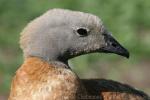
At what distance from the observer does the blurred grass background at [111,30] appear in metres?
9.53

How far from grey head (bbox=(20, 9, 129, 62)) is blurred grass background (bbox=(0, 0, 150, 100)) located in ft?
9.99

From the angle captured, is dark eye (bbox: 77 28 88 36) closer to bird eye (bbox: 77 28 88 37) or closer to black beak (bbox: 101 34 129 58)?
bird eye (bbox: 77 28 88 37)

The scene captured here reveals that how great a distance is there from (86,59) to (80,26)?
3640mm

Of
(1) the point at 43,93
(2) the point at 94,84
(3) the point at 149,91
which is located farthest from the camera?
(3) the point at 149,91

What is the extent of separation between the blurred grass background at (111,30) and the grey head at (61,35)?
304 cm

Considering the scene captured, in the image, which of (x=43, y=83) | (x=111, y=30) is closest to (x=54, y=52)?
(x=43, y=83)

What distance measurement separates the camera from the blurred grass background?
9.53m

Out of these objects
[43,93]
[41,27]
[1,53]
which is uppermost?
[1,53]

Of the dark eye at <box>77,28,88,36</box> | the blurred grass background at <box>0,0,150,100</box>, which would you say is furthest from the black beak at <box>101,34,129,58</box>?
the blurred grass background at <box>0,0,150,100</box>

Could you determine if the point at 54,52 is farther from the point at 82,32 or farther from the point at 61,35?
the point at 82,32

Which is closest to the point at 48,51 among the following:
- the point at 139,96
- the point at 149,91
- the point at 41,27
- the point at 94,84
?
the point at 41,27

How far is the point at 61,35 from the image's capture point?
6.18 meters

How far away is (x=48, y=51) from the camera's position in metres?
6.15

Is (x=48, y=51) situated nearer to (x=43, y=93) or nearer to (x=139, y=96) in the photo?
(x=43, y=93)
